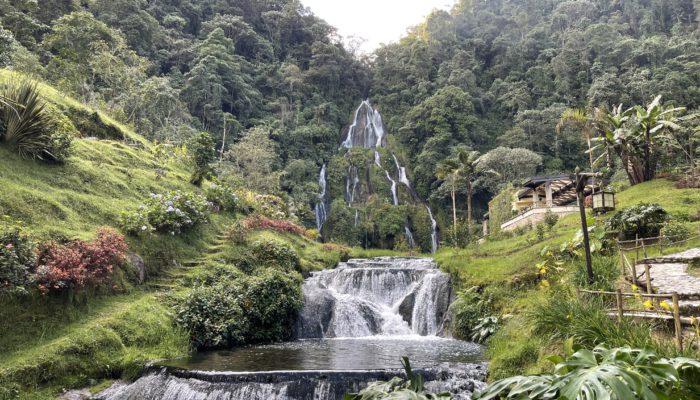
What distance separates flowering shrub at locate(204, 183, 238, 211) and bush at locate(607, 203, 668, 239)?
52.0 feet

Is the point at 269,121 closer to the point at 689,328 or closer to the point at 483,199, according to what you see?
the point at 483,199

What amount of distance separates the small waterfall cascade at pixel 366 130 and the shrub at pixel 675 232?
36.9 meters

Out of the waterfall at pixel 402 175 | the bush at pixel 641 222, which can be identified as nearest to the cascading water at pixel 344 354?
the bush at pixel 641 222

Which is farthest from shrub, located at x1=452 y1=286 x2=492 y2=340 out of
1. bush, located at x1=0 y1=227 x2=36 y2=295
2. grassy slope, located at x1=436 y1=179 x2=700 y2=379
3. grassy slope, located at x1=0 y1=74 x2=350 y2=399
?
bush, located at x1=0 y1=227 x2=36 y2=295

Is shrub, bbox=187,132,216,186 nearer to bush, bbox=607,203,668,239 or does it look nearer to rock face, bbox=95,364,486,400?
rock face, bbox=95,364,486,400

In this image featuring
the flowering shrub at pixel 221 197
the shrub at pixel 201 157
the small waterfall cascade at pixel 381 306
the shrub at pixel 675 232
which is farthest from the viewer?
the shrub at pixel 201 157

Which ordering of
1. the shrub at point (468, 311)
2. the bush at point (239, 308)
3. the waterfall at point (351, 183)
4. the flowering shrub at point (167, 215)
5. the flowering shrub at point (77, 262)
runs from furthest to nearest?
the waterfall at point (351, 183) → the flowering shrub at point (167, 215) → the shrub at point (468, 311) → the bush at point (239, 308) → the flowering shrub at point (77, 262)

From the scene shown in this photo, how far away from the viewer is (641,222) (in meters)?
14.7

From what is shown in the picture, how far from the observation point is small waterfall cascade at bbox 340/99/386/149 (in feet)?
167

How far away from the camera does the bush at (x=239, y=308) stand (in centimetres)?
1257

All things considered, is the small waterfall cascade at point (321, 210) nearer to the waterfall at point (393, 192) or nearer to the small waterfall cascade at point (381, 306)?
the waterfall at point (393, 192)

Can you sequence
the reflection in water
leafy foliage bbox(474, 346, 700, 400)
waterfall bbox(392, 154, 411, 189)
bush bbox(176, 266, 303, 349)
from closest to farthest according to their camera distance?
leafy foliage bbox(474, 346, 700, 400), the reflection in water, bush bbox(176, 266, 303, 349), waterfall bbox(392, 154, 411, 189)

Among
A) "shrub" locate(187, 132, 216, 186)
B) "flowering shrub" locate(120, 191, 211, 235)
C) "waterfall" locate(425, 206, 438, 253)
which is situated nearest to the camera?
"flowering shrub" locate(120, 191, 211, 235)

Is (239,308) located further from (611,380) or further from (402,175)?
(402,175)
